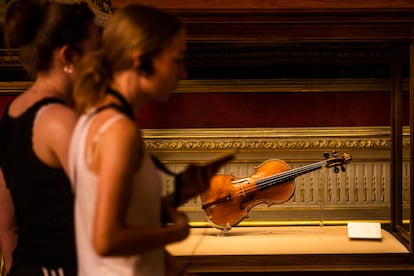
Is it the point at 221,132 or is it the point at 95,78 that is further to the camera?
the point at 221,132

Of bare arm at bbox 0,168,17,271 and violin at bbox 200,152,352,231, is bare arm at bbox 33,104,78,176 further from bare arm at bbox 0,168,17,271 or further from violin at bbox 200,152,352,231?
violin at bbox 200,152,352,231

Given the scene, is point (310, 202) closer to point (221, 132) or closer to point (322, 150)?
point (322, 150)

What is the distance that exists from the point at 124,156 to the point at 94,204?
13cm

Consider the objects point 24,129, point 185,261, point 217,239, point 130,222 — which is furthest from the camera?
point 217,239

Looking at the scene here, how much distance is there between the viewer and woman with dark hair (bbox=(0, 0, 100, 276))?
1.65 meters

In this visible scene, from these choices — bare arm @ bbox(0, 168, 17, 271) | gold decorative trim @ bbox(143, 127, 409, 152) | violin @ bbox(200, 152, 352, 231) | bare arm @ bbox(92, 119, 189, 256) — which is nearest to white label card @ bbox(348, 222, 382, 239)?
violin @ bbox(200, 152, 352, 231)

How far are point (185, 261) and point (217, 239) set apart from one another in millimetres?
313

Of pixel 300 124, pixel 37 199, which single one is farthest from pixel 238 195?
pixel 37 199

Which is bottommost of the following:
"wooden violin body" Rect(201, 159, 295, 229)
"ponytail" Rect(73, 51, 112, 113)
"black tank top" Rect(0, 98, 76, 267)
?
"wooden violin body" Rect(201, 159, 295, 229)

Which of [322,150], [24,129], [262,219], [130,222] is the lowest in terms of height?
[262,219]

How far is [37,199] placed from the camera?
170 cm

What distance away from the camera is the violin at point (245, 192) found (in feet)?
9.46

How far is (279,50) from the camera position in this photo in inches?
135

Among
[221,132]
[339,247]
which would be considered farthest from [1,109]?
[339,247]
